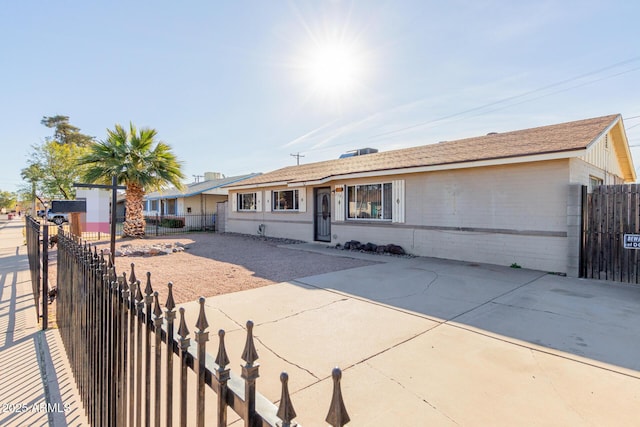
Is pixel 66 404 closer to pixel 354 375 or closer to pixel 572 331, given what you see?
pixel 354 375

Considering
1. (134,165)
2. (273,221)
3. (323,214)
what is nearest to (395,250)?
(323,214)

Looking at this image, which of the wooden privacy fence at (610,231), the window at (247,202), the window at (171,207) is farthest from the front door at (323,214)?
the window at (171,207)

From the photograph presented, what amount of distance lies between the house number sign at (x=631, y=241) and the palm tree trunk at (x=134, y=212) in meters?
18.0

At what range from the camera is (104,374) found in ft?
7.29

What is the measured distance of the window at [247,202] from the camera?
1816 cm

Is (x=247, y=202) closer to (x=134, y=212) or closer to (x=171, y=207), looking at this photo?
(x=134, y=212)

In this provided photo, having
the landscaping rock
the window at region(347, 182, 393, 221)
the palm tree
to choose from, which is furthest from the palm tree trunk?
the landscaping rock

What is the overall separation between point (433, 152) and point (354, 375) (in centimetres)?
1045

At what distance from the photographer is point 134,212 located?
15953 millimetres

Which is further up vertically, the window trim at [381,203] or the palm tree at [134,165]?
the palm tree at [134,165]

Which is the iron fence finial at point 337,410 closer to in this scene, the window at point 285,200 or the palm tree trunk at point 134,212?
the window at point 285,200

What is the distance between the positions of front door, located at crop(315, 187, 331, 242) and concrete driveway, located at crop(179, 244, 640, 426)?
7539mm

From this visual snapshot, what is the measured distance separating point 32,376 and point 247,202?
622 inches

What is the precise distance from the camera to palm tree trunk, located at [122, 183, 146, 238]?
15.5 meters
